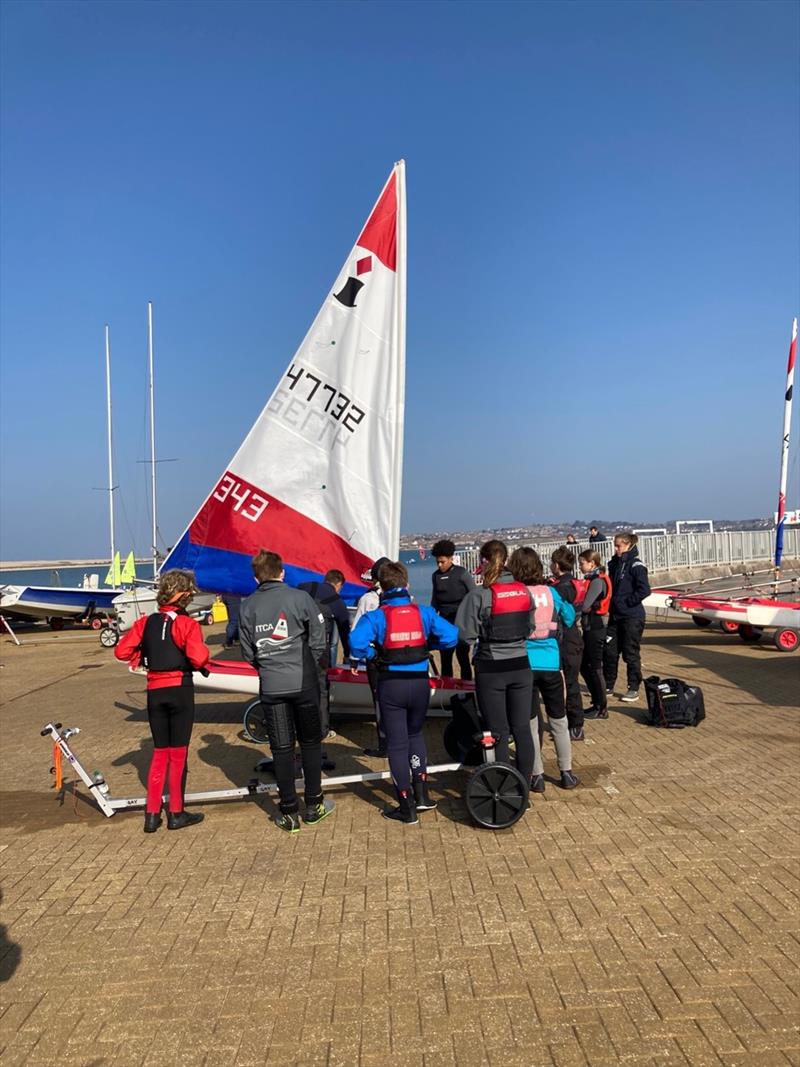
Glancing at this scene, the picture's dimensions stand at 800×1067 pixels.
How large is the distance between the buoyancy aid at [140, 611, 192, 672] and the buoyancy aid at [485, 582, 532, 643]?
2076 millimetres

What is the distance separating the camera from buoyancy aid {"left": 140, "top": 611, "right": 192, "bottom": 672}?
16.5ft

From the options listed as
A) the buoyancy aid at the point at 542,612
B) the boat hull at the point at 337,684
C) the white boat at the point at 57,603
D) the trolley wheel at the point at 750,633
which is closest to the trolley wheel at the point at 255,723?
the boat hull at the point at 337,684

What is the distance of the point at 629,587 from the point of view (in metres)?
8.34

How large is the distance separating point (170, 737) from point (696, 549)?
20.0 m


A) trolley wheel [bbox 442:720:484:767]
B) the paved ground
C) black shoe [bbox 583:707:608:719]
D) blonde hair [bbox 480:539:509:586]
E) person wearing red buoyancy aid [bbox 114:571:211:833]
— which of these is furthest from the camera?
black shoe [bbox 583:707:608:719]

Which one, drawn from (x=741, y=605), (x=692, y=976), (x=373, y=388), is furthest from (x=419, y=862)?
(x=741, y=605)

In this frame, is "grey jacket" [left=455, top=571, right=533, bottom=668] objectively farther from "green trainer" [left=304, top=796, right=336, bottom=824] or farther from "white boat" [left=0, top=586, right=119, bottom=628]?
"white boat" [left=0, top=586, right=119, bottom=628]

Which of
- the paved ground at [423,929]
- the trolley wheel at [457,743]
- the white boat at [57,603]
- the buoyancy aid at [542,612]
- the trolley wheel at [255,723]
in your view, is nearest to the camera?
the paved ground at [423,929]

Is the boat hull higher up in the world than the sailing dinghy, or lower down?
lower down

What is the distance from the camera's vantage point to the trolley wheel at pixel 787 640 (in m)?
12.0

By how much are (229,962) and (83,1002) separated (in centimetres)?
61

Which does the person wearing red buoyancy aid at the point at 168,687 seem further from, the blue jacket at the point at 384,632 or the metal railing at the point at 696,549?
the metal railing at the point at 696,549

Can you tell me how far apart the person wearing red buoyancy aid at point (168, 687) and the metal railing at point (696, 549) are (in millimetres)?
14167

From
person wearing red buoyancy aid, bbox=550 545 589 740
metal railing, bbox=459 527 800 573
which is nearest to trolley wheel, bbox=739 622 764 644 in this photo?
metal railing, bbox=459 527 800 573
